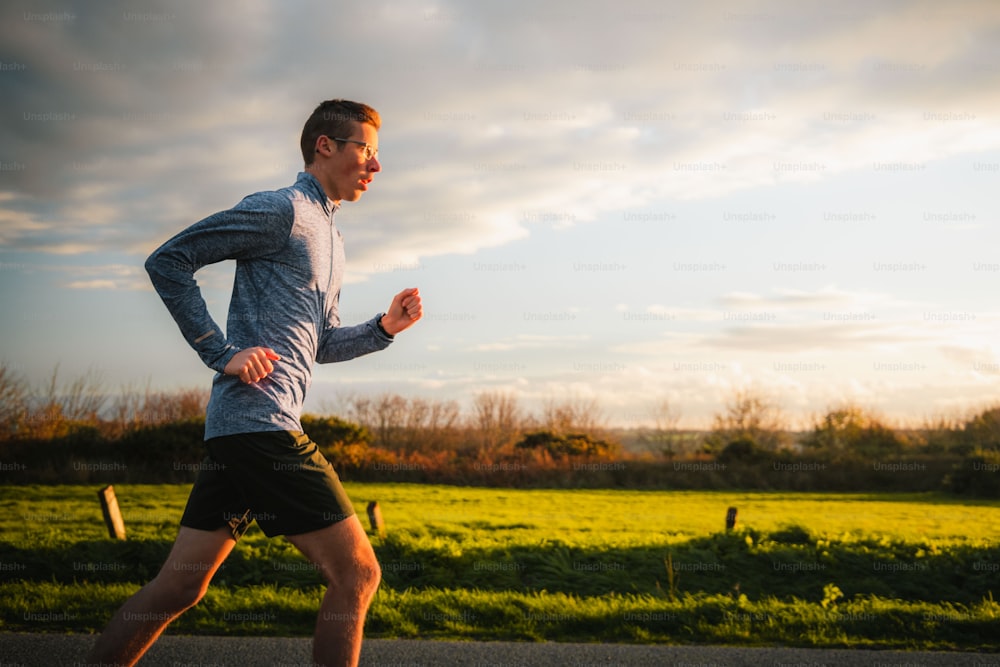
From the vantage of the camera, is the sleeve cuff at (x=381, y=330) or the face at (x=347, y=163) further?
the sleeve cuff at (x=381, y=330)

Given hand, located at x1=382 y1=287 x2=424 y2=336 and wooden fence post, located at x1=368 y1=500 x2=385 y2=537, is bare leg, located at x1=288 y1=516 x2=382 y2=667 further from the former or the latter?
wooden fence post, located at x1=368 y1=500 x2=385 y2=537

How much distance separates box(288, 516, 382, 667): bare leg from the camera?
2.60 m

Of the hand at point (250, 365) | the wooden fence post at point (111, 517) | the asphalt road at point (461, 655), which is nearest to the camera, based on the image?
the hand at point (250, 365)

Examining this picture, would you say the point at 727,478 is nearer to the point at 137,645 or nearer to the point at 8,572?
the point at 8,572

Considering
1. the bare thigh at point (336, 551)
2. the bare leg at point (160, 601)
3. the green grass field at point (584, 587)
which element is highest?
the bare thigh at point (336, 551)

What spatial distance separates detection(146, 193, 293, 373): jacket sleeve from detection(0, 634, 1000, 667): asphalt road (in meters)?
2.56

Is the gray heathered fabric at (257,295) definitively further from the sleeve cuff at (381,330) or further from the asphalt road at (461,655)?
the asphalt road at (461,655)

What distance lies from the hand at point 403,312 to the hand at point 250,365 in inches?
29.9

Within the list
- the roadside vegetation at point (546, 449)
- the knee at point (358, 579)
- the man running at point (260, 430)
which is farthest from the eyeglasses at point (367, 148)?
the roadside vegetation at point (546, 449)

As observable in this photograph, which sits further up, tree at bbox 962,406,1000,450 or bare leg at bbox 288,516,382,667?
tree at bbox 962,406,1000,450

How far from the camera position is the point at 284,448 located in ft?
8.63

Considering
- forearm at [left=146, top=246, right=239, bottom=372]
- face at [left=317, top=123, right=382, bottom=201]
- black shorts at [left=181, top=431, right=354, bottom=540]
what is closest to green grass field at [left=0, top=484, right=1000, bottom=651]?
black shorts at [left=181, top=431, right=354, bottom=540]

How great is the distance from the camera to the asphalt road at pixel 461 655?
4492mm

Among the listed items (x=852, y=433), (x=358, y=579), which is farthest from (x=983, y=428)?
(x=358, y=579)
